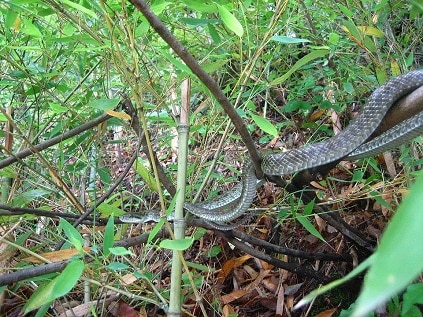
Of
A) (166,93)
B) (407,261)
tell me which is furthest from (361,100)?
(407,261)

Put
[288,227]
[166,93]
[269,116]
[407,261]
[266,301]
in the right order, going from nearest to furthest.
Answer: [407,261]
[166,93]
[266,301]
[288,227]
[269,116]

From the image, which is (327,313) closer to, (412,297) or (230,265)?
(230,265)

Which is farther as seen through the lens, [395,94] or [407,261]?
[395,94]

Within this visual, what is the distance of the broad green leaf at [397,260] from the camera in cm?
22

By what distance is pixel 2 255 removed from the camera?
165 cm

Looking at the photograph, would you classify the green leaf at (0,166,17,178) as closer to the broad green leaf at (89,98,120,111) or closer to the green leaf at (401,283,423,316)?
the broad green leaf at (89,98,120,111)

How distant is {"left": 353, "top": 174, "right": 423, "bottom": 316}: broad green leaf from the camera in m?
0.22

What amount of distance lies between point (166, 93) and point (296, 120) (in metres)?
1.45

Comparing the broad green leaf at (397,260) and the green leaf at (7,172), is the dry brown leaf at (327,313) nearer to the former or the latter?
the green leaf at (7,172)

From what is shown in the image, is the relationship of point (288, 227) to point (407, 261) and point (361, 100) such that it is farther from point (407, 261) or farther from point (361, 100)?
point (407, 261)

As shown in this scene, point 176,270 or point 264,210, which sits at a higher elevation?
point 176,270

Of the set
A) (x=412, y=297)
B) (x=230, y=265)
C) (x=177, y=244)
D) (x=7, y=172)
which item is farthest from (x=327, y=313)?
(x=7, y=172)

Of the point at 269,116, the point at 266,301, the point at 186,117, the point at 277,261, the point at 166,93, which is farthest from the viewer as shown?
the point at 269,116

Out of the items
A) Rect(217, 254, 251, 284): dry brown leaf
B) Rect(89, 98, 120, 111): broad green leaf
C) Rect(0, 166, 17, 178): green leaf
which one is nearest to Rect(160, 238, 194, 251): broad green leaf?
Rect(89, 98, 120, 111): broad green leaf
